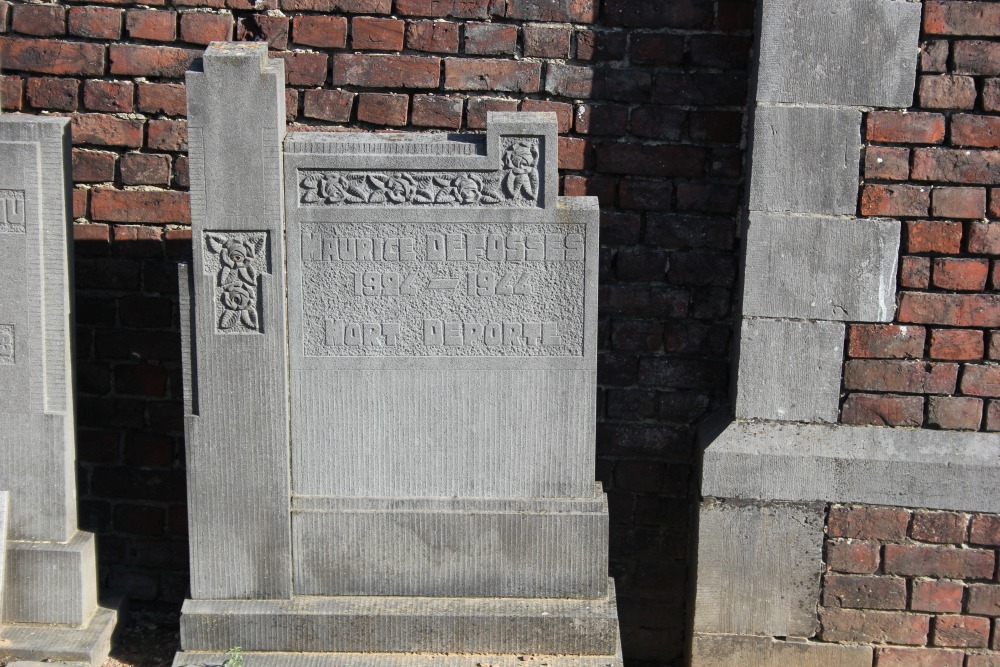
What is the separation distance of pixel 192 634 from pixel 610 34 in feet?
7.75

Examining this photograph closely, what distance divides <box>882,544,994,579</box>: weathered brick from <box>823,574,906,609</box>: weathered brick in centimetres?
5

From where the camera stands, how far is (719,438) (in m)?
3.27

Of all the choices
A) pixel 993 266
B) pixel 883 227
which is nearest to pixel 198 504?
pixel 883 227

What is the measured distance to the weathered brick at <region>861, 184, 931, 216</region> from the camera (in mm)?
3139

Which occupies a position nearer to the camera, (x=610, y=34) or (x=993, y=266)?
(x=993, y=266)

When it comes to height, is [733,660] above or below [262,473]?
below

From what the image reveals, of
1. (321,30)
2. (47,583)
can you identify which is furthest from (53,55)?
(47,583)

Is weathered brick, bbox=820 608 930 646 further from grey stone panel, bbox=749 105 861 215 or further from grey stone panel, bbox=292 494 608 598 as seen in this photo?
grey stone panel, bbox=749 105 861 215

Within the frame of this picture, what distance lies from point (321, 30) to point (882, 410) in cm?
226

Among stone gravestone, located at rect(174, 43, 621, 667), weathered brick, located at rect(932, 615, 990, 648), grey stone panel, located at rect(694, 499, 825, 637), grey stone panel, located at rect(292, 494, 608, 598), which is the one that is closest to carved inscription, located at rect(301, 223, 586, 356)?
stone gravestone, located at rect(174, 43, 621, 667)

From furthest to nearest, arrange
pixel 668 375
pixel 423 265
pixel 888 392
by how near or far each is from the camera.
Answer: pixel 668 375, pixel 888 392, pixel 423 265

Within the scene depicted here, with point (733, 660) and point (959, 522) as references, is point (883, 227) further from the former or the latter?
point (733, 660)

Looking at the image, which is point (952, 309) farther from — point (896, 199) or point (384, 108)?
point (384, 108)

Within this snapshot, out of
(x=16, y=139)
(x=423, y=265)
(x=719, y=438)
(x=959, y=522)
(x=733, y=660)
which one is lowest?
(x=733, y=660)
